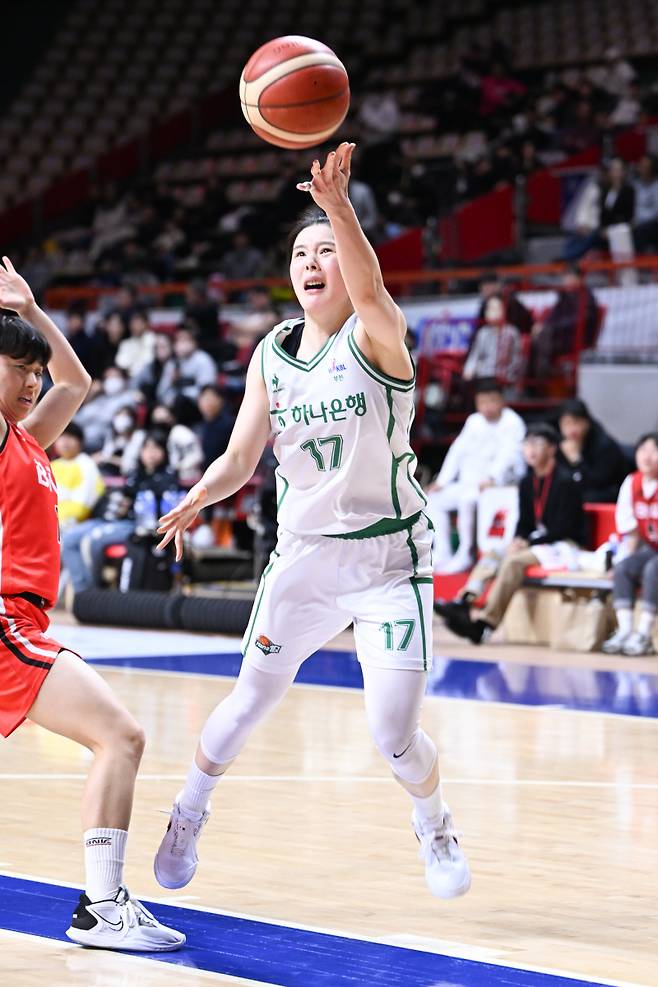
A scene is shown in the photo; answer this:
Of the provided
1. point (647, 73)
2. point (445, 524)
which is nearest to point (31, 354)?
point (445, 524)

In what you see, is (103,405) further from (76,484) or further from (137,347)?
(76,484)

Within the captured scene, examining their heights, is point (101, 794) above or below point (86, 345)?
below

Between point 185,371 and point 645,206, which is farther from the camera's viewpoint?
point 645,206

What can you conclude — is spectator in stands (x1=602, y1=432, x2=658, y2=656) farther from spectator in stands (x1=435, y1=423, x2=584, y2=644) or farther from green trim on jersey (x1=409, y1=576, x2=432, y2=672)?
green trim on jersey (x1=409, y1=576, x2=432, y2=672)

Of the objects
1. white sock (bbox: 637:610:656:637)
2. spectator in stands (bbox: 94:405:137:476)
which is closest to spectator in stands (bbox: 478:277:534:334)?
spectator in stands (bbox: 94:405:137:476)

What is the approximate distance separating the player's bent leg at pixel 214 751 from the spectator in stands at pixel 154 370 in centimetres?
1186

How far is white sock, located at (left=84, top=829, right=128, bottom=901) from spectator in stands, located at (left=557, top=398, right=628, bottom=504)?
8.53 m

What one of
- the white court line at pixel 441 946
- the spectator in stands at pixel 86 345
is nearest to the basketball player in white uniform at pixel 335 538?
the white court line at pixel 441 946

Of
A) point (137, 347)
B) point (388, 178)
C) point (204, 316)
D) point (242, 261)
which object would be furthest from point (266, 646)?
point (388, 178)

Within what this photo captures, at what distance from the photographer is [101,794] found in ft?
13.5

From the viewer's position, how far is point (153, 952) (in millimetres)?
4070

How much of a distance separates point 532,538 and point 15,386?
7981mm

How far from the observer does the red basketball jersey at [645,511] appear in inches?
438

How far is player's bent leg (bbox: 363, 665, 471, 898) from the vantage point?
172 inches
